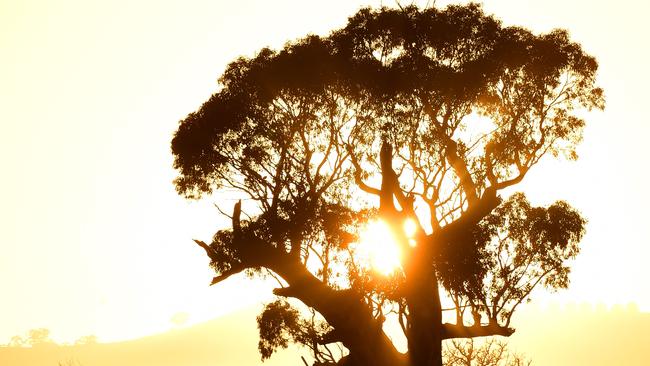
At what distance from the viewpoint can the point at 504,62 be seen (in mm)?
26906

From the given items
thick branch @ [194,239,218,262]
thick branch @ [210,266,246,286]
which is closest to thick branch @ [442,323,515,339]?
thick branch @ [210,266,246,286]

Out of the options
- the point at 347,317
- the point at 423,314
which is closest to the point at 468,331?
the point at 423,314

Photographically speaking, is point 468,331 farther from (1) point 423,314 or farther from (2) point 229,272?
(2) point 229,272

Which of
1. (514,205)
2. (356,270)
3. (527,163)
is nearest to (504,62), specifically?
(527,163)

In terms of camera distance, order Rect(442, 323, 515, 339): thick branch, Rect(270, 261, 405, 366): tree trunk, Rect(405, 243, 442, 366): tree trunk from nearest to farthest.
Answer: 1. Rect(405, 243, 442, 366): tree trunk
2. Rect(270, 261, 405, 366): tree trunk
3. Rect(442, 323, 515, 339): thick branch

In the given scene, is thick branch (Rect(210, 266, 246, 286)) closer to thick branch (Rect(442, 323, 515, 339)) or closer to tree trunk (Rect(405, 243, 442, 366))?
tree trunk (Rect(405, 243, 442, 366))

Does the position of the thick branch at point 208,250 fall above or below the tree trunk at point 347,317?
above

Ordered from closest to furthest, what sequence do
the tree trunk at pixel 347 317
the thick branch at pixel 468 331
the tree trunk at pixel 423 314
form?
the tree trunk at pixel 423 314 < the tree trunk at pixel 347 317 < the thick branch at pixel 468 331

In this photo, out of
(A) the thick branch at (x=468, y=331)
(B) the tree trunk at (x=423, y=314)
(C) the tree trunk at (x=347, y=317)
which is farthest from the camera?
(A) the thick branch at (x=468, y=331)

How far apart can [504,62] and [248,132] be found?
35.3 feet

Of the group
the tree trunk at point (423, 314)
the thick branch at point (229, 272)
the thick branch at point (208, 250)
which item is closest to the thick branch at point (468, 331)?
the tree trunk at point (423, 314)

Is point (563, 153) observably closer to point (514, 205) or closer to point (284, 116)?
point (514, 205)

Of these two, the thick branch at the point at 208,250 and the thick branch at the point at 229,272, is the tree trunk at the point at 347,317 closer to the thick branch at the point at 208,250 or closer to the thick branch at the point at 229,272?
the thick branch at the point at 229,272

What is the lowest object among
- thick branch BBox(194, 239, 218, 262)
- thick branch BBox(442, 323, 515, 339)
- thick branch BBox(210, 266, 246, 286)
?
thick branch BBox(442, 323, 515, 339)
